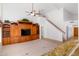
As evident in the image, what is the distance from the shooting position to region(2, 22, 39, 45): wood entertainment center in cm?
150

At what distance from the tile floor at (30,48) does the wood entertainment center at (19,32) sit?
0.21 ft

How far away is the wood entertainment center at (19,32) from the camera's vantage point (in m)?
1.50

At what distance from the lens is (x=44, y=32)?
1.54 m

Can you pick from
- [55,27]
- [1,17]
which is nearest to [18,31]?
[1,17]

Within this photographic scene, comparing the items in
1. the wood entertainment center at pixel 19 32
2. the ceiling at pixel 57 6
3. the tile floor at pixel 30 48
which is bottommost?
the tile floor at pixel 30 48

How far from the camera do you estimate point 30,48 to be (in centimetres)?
153

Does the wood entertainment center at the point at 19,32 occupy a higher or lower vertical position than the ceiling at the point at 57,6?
lower

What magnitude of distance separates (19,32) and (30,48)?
243mm

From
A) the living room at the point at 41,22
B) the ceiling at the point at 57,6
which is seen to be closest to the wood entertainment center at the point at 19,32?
the living room at the point at 41,22

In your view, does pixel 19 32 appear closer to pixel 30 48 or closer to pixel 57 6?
pixel 30 48

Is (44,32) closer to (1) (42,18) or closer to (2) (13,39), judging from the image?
(1) (42,18)

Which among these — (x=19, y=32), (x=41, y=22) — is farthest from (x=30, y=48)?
(x=41, y=22)

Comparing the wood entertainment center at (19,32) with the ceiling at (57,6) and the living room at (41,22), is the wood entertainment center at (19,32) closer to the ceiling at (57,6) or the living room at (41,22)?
the living room at (41,22)

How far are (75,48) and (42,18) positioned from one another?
1.82 feet
